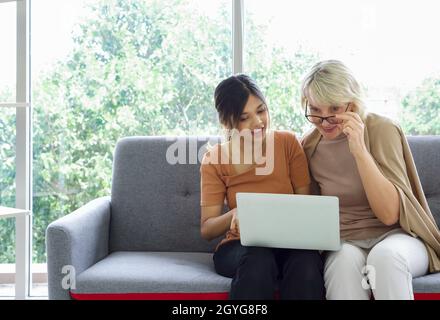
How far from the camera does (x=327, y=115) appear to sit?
1.82m

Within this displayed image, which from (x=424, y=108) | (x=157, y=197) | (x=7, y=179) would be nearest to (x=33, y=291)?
(x=7, y=179)

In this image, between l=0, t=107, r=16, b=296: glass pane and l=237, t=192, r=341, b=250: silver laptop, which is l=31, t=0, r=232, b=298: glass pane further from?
l=237, t=192, r=341, b=250: silver laptop

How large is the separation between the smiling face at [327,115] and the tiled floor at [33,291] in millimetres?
1584

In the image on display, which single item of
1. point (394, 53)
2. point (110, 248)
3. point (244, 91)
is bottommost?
point (110, 248)

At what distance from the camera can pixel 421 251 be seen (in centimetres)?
169

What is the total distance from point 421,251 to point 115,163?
48.4 inches

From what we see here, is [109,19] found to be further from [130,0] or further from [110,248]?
[110,248]

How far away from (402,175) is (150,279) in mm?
861

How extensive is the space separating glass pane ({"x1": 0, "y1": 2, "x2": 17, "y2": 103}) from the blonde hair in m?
1.46

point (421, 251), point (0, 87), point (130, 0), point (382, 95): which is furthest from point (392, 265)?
point (0, 87)

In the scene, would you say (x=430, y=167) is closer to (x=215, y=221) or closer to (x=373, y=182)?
(x=373, y=182)

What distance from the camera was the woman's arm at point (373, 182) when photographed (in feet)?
5.50

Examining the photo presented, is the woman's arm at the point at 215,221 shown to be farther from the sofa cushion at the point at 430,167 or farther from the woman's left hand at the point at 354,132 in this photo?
the sofa cushion at the point at 430,167

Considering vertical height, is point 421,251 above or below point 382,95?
below
